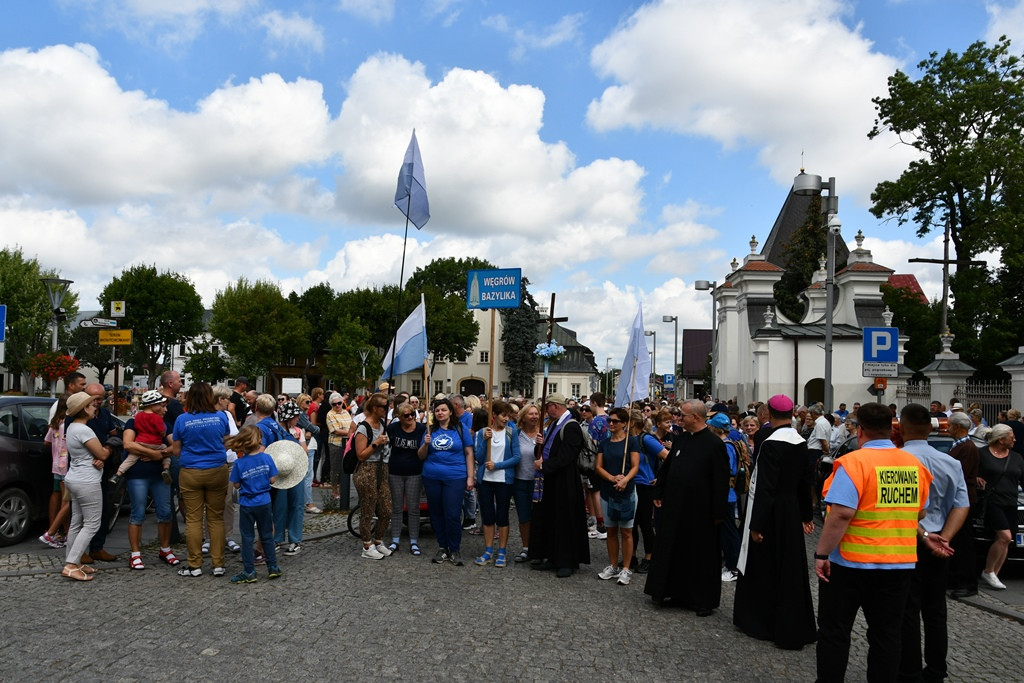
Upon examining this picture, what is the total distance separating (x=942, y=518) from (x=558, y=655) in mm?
2778

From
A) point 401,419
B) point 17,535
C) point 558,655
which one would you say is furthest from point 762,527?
point 17,535

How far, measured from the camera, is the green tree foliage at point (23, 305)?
170 ft

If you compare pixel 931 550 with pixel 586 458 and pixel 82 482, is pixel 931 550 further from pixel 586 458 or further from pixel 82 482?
pixel 82 482

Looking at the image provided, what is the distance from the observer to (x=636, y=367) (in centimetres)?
1403

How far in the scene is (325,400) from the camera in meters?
16.5

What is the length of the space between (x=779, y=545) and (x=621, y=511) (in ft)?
6.53

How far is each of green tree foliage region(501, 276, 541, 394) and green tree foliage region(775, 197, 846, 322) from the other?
24627 millimetres

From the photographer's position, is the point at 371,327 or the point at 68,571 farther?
the point at 371,327

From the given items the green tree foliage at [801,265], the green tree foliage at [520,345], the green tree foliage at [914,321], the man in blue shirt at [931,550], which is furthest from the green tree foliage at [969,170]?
the green tree foliage at [520,345]

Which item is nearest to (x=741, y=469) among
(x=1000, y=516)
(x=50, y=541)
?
(x=1000, y=516)

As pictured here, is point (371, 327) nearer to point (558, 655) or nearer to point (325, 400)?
point (325, 400)

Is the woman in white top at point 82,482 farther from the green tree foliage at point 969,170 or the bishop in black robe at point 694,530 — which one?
the green tree foliage at point 969,170

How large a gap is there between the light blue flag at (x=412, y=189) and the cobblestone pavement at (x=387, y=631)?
531 cm

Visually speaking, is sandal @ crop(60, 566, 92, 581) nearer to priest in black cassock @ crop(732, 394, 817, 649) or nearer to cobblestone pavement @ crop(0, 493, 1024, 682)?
cobblestone pavement @ crop(0, 493, 1024, 682)
